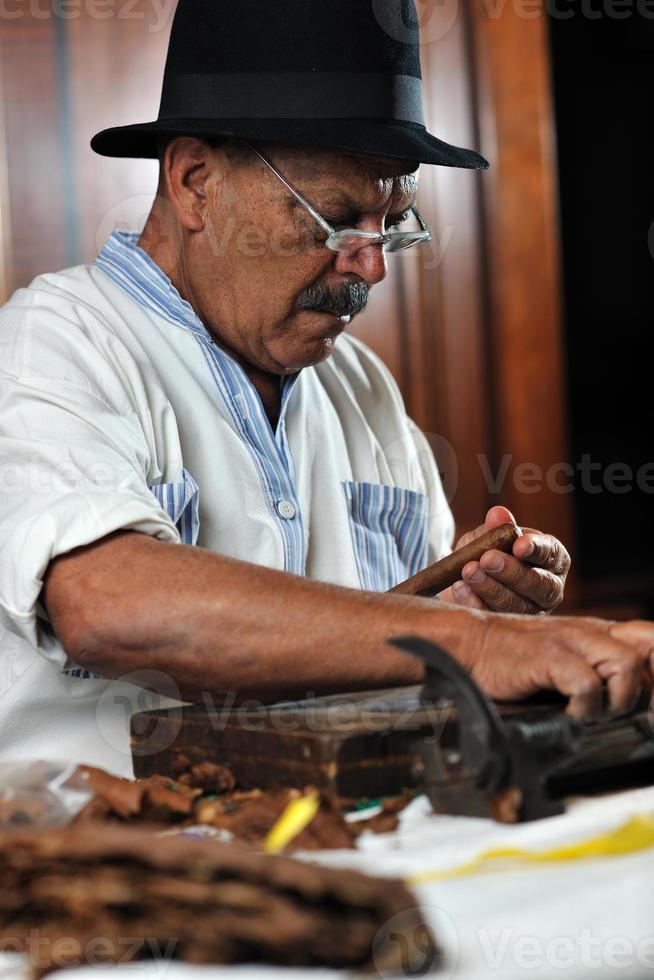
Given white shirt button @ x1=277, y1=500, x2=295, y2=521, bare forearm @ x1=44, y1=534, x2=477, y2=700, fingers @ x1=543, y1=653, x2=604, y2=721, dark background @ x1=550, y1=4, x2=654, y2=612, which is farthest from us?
dark background @ x1=550, y1=4, x2=654, y2=612

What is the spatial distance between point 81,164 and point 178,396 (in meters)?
1.49

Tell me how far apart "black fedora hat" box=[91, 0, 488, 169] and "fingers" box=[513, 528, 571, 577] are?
1.69ft

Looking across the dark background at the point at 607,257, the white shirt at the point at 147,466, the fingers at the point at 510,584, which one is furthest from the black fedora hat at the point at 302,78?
the dark background at the point at 607,257

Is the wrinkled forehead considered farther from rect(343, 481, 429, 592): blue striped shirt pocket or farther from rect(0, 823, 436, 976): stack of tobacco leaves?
rect(0, 823, 436, 976): stack of tobacco leaves

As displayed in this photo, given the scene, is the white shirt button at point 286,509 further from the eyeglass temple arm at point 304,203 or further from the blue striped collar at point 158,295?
the eyeglass temple arm at point 304,203

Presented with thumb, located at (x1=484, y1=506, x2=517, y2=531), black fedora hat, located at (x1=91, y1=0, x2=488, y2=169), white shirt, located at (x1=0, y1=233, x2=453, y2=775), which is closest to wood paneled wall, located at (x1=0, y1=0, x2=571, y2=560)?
white shirt, located at (x1=0, y1=233, x2=453, y2=775)

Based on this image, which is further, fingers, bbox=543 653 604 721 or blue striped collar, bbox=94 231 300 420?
blue striped collar, bbox=94 231 300 420

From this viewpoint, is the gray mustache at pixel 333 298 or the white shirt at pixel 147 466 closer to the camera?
the white shirt at pixel 147 466

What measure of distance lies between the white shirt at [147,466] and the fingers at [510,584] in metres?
0.30

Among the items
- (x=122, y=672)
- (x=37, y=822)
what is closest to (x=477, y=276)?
(x=122, y=672)

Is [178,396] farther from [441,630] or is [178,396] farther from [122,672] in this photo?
[441,630]

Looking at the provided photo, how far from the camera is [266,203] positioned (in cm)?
164

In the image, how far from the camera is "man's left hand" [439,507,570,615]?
157 cm

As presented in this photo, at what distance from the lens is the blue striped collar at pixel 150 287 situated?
175 centimetres
